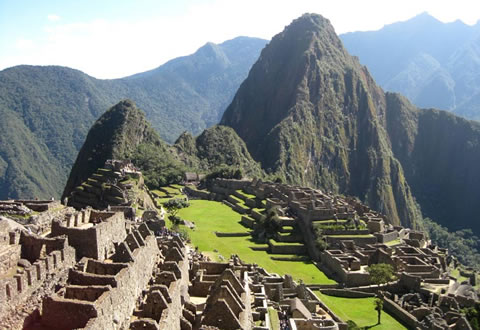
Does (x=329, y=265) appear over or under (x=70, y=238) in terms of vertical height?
under

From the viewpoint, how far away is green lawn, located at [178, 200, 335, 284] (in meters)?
48.8

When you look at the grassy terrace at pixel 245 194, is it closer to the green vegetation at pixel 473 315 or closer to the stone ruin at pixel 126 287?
the stone ruin at pixel 126 287

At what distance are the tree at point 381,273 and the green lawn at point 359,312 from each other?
1891 millimetres

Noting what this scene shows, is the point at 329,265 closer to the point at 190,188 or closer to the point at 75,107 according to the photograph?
the point at 190,188

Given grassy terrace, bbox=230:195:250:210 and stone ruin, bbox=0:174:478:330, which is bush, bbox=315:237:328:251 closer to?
stone ruin, bbox=0:174:478:330

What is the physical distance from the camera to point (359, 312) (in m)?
A: 41.3

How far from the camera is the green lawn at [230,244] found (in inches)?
1923

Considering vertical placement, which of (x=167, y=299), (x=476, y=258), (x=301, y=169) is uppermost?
(x=167, y=299)

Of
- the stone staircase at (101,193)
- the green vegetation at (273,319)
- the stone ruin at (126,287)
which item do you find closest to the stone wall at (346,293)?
the stone ruin at (126,287)

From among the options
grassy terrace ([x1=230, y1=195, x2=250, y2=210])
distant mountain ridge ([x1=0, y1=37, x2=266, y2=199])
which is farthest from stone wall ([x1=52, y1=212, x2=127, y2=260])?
distant mountain ridge ([x1=0, y1=37, x2=266, y2=199])

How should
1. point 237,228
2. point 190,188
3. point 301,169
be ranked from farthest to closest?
1. point 301,169
2. point 190,188
3. point 237,228

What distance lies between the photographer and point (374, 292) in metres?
46.9

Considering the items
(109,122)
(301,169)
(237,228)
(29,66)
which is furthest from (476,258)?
(29,66)

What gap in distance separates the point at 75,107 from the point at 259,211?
421 ft
